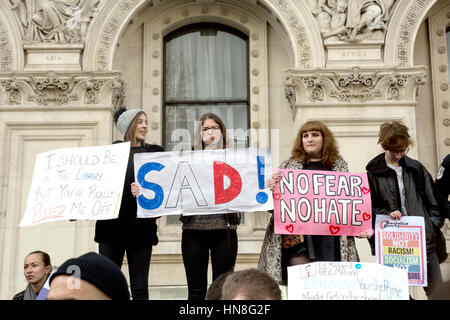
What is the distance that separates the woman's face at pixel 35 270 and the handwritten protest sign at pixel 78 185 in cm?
141

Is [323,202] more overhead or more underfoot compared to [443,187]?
more underfoot

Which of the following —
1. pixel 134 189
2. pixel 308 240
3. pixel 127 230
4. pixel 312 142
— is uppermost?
pixel 312 142

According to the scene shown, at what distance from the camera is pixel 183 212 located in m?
6.75

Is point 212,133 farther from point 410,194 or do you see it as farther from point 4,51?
point 4,51

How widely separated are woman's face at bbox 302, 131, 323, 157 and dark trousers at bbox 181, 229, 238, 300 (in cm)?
116

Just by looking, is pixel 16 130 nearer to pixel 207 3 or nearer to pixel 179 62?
pixel 179 62

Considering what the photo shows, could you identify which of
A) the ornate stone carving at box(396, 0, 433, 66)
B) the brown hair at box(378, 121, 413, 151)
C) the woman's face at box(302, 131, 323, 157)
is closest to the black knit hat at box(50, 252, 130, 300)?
the woman's face at box(302, 131, 323, 157)

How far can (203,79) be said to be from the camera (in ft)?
40.5

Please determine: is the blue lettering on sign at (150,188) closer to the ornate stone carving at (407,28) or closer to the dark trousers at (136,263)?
the dark trousers at (136,263)

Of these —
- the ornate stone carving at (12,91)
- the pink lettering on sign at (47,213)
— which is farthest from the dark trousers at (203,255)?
the ornate stone carving at (12,91)

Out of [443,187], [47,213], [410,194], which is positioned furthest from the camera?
[443,187]

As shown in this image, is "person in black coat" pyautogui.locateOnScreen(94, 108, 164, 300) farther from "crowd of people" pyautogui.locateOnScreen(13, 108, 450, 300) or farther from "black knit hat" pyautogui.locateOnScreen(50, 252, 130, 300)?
"black knit hat" pyautogui.locateOnScreen(50, 252, 130, 300)

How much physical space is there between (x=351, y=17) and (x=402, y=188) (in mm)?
5134

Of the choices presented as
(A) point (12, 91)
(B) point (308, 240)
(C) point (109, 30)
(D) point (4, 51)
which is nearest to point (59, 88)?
(A) point (12, 91)
